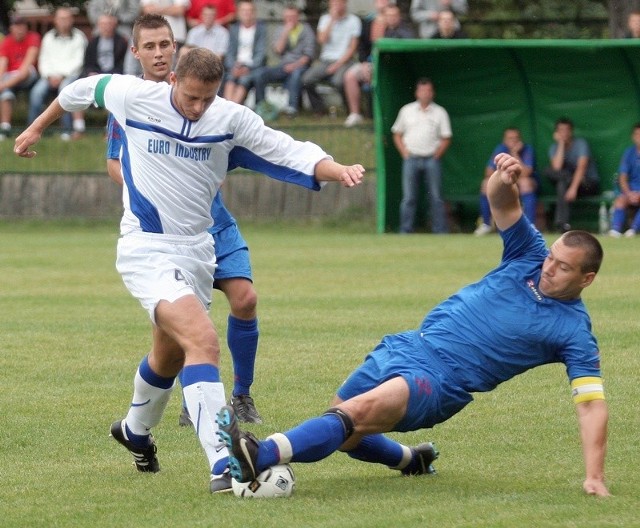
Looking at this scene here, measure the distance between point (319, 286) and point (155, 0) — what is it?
9604mm

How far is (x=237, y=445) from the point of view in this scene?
539 cm

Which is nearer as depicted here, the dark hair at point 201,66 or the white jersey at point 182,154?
the dark hair at point 201,66

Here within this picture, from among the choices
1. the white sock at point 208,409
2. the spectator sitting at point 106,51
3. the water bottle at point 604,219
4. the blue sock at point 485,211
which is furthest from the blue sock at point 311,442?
the spectator sitting at point 106,51

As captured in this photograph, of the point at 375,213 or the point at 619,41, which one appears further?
the point at 375,213

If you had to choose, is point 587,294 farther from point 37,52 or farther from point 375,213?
point 37,52

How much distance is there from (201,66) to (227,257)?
→ 1863 mm

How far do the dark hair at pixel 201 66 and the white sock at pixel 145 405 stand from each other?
1.47 m

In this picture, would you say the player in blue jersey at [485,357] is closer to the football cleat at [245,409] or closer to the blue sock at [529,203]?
the football cleat at [245,409]

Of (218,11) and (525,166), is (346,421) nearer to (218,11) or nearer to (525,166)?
(525,166)

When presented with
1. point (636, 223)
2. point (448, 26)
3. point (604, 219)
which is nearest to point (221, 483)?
point (636, 223)

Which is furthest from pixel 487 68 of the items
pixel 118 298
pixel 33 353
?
pixel 33 353

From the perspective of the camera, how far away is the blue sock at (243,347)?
302 inches

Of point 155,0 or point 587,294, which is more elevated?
point 155,0

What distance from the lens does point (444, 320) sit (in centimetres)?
596
